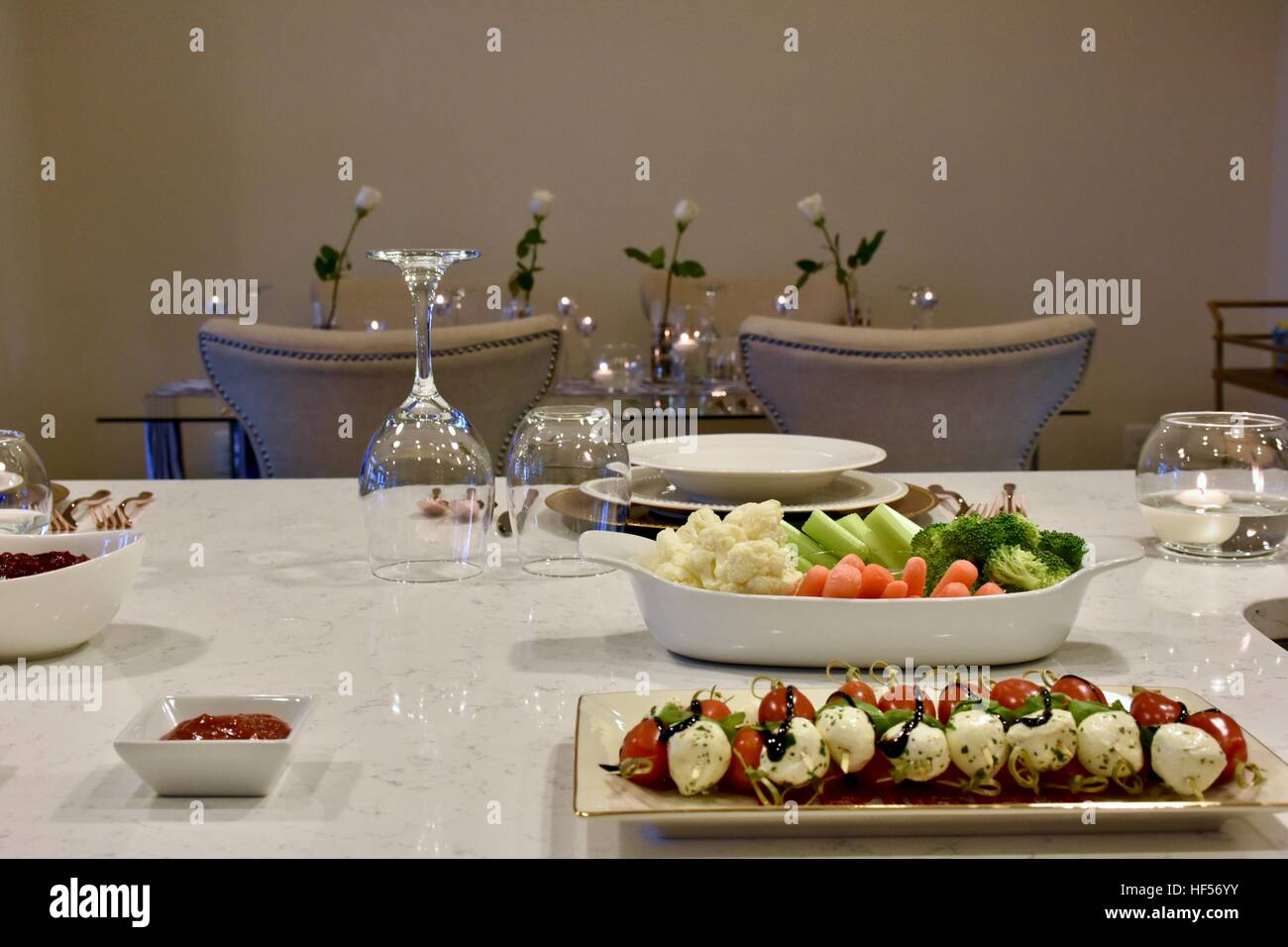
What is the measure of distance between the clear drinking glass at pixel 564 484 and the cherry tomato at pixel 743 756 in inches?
22.2

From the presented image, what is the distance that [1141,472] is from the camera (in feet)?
4.25

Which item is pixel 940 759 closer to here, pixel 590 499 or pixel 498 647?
pixel 498 647

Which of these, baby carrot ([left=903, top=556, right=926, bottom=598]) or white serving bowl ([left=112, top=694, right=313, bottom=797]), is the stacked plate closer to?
baby carrot ([left=903, top=556, right=926, bottom=598])

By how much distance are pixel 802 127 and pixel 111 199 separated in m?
2.39

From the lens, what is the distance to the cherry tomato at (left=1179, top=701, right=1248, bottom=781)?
26.2 inches

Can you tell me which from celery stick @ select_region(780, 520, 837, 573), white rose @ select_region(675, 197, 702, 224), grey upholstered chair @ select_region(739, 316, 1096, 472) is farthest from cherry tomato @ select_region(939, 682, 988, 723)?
white rose @ select_region(675, 197, 702, 224)

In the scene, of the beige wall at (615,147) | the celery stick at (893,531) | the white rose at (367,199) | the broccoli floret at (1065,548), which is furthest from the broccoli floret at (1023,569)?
the beige wall at (615,147)

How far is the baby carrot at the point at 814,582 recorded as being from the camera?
92cm

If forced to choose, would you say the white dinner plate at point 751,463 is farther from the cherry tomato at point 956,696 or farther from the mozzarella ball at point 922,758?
the mozzarella ball at point 922,758

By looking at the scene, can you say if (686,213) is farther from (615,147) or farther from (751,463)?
(751,463)

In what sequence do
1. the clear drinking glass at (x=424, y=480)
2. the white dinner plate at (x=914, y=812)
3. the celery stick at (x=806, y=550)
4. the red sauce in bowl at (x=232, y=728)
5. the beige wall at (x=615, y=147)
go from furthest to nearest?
the beige wall at (x=615, y=147) < the clear drinking glass at (x=424, y=480) < the celery stick at (x=806, y=550) < the red sauce in bowl at (x=232, y=728) < the white dinner plate at (x=914, y=812)

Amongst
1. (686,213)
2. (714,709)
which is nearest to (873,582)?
(714,709)
